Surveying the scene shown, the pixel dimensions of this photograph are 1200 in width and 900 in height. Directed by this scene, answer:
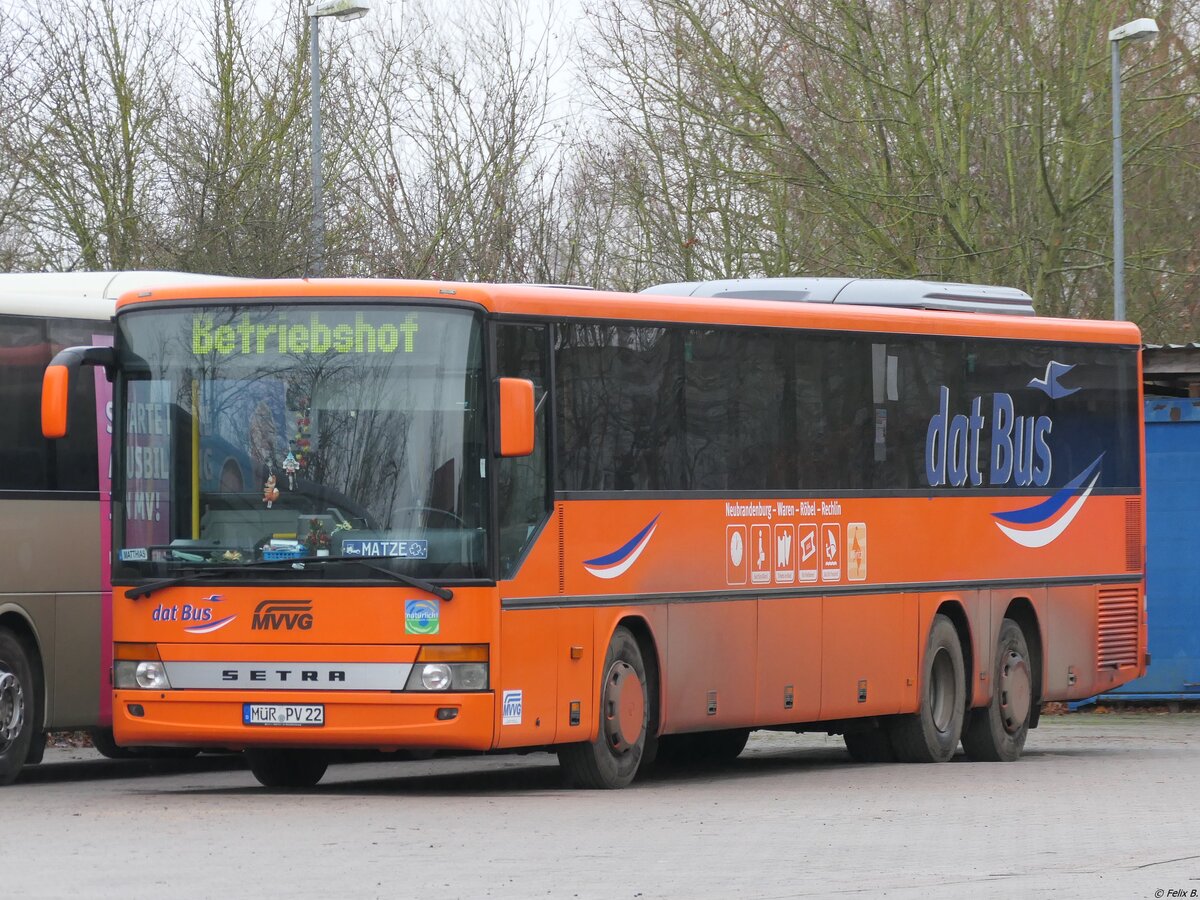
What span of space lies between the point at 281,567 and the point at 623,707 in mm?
2391

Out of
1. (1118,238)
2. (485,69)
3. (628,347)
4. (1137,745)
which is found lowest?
(1137,745)

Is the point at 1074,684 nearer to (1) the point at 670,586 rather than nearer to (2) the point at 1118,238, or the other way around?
(1) the point at 670,586

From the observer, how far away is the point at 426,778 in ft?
54.9

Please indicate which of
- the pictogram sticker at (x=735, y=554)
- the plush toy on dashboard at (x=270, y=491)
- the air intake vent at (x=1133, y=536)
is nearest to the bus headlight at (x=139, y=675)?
the plush toy on dashboard at (x=270, y=491)

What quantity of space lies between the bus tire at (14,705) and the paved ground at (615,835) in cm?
26

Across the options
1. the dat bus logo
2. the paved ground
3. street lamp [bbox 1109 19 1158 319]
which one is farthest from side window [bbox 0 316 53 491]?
street lamp [bbox 1109 19 1158 319]

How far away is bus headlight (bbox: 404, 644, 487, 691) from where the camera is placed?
1346 cm

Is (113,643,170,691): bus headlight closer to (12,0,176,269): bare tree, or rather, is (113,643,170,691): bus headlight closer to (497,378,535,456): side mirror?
(497,378,535,456): side mirror

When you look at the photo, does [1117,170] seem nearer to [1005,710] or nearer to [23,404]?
[1005,710]

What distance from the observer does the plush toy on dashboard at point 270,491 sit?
13664 mm

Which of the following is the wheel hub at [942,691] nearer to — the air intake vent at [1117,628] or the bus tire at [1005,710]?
the bus tire at [1005,710]

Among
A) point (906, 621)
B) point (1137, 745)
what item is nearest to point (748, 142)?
point (1137, 745)

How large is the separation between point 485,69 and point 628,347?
67.6 feet

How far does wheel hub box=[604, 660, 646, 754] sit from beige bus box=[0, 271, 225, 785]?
3.84 meters
